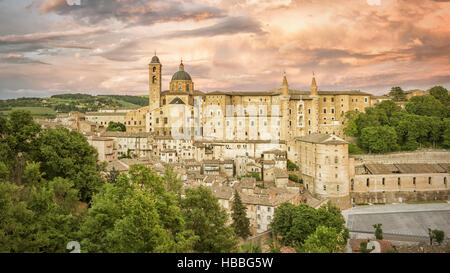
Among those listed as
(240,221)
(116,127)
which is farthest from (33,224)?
(116,127)

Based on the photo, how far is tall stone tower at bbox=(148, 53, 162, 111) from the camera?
48237 mm

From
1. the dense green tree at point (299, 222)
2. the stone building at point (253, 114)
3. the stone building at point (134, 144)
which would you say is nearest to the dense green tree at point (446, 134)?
the stone building at point (253, 114)

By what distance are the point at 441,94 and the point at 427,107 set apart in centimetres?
636

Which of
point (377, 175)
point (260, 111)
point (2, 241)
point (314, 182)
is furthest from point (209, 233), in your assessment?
point (260, 111)

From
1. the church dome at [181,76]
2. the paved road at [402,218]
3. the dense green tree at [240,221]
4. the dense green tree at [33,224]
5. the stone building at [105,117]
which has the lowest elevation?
the paved road at [402,218]

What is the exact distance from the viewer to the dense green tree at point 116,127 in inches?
1836

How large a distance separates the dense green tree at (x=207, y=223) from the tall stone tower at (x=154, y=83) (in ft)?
119

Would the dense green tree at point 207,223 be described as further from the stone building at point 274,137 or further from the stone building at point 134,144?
the stone building at point 134,144

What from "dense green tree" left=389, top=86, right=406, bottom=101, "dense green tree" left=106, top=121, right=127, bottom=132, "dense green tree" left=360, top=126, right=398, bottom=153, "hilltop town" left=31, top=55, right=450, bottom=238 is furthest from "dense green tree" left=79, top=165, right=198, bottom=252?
"dense green tree" left=389, top=86, right=406, bottom=101

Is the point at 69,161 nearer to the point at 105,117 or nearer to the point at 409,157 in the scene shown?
the point at 409,157

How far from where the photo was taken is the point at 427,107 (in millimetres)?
41031

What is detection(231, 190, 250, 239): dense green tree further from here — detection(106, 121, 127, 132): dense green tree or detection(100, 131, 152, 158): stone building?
detection(106, 121, 127, 132): dense green tree

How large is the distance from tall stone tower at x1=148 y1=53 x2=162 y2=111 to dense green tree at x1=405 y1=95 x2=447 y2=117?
32.9 metres

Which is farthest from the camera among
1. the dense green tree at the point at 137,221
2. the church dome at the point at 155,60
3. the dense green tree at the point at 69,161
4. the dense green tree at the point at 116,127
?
the church dome at the point at 155,60
